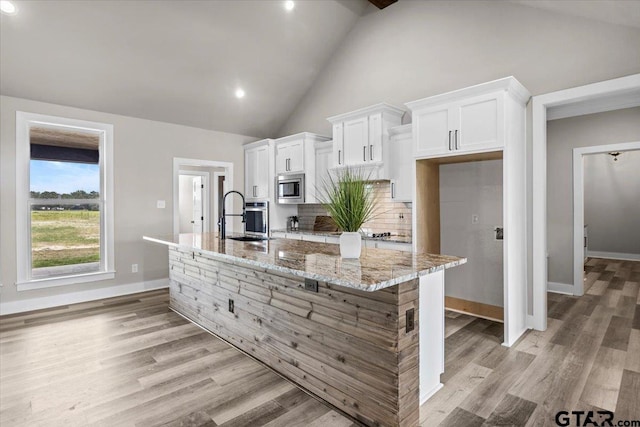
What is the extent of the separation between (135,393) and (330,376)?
1.34 meters

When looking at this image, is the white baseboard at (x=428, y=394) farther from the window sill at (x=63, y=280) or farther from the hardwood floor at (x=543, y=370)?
the window sill at (x=63, y=280)

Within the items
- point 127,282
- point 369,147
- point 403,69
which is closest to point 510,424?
point 369,147

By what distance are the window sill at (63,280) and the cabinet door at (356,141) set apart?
3762mm

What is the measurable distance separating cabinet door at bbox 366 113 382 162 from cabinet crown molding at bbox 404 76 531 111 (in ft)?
2.36

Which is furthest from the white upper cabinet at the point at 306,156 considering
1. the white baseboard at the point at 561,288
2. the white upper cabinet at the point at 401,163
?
the white baseboard at the point at 561,288

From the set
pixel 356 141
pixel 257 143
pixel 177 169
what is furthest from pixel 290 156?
pixel 177 169

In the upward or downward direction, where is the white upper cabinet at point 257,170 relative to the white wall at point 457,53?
downward

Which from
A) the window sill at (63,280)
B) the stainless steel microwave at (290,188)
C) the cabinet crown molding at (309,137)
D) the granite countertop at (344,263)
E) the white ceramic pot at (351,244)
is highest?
the cabinet crown molding at (309,137)

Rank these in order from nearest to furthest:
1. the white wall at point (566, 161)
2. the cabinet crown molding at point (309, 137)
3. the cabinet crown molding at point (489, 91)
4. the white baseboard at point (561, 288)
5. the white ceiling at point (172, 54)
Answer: the cabinet crown molding at point (489, 91) < the white ceiling at point (172, 54) < the white wall at point (566, 161) < the white baseboard at point (561, 288) < the cabinet crown molding at point (309, 137)

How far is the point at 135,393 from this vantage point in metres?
2.28

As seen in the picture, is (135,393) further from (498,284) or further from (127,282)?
(498,284)

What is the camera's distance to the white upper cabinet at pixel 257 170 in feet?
19.2

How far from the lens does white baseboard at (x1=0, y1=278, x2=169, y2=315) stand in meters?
4.10

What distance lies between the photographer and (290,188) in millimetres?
5457
